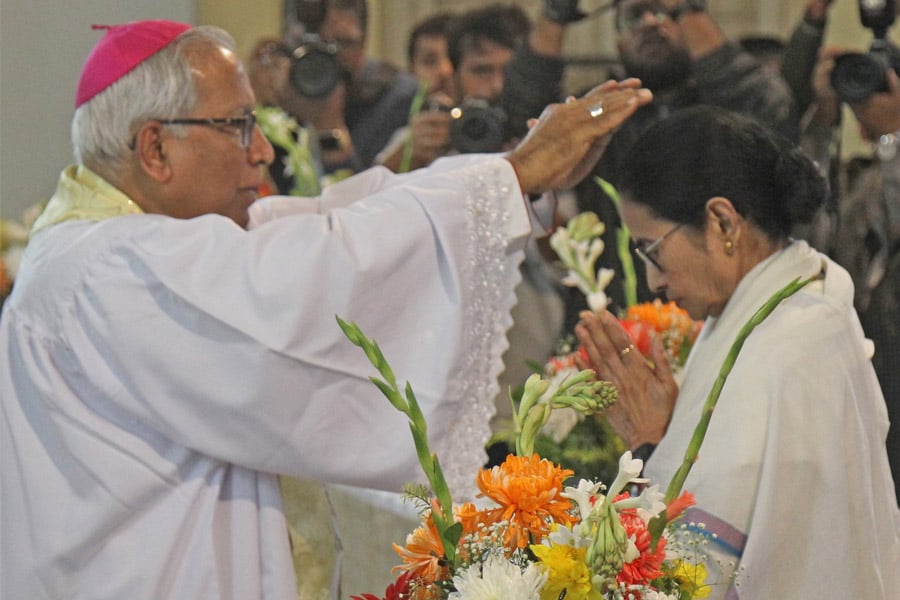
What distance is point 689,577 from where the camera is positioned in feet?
5.28

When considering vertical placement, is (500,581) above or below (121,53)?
below

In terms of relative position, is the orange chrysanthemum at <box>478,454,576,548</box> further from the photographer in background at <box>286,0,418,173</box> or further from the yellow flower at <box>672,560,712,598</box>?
the photographer in background at <box>286,0,418,173</box>

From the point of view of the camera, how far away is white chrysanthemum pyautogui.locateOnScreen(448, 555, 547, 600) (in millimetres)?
1494

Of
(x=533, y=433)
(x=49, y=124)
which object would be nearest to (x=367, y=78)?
(x=49, y=124)

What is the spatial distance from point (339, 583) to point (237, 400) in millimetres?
567

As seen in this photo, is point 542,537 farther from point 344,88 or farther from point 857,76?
point 344,88

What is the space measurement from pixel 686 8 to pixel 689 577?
8.10 feet

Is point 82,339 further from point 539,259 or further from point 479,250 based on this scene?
point 539,259

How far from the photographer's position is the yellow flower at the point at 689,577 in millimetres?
1606

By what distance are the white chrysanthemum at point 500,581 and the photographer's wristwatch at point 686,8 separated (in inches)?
99.9

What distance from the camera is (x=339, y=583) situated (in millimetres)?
2740

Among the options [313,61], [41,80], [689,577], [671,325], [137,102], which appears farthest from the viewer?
[41,80]

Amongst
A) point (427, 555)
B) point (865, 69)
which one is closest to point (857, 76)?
point (865, 69)

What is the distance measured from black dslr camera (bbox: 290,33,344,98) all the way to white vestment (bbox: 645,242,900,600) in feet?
7.51
